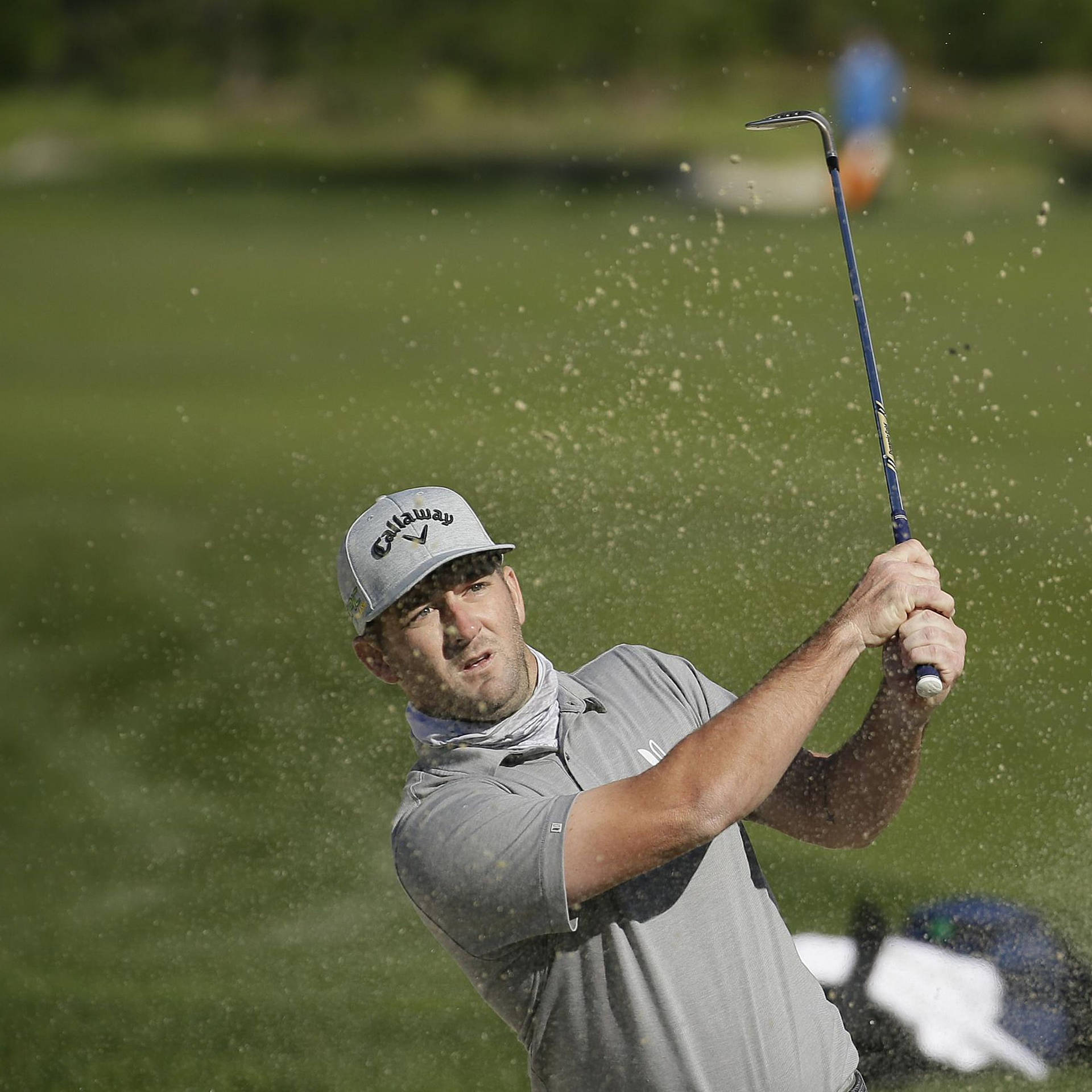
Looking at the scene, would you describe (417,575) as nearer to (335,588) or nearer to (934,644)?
(934,644)

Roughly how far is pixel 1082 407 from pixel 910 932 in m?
6.25

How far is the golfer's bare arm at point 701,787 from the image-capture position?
2.30 m

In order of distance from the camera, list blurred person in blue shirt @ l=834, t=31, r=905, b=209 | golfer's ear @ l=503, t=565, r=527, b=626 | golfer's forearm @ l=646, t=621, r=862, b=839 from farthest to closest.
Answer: blurred person in blue shirt @ l=834, t=31, r=905, b=209
golfer's ear @ l=503, t=565, r=527, b=626
golfer's forearm @ l=646, t=621, r=862, b=839

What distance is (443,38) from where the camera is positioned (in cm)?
3491

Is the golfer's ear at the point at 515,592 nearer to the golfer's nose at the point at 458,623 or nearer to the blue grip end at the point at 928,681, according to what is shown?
the golfer's nose at the point at 458,623

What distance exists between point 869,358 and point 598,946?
1.19 meters

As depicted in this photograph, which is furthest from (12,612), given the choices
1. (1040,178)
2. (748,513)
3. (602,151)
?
(602,151)

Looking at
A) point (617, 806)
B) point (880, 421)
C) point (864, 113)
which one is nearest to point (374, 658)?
point (617, 806)

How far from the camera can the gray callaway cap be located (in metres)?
2.62

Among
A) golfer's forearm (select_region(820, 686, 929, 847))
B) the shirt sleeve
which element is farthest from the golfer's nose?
golfer's forearm (select_region(820, 686, 929, 847))

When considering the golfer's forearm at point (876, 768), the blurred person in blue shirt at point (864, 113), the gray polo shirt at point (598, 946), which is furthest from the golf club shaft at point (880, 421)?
the blurred person in blue shirt at point (864, 113)

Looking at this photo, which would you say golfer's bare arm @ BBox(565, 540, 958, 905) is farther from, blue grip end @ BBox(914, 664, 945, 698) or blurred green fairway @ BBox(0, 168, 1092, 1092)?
blurred green fairway @ BBox(0, 168, 1092, 1092)

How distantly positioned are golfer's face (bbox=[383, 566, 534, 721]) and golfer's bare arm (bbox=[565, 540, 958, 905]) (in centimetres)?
27

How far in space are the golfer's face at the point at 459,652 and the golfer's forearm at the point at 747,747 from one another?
13.4 inches
